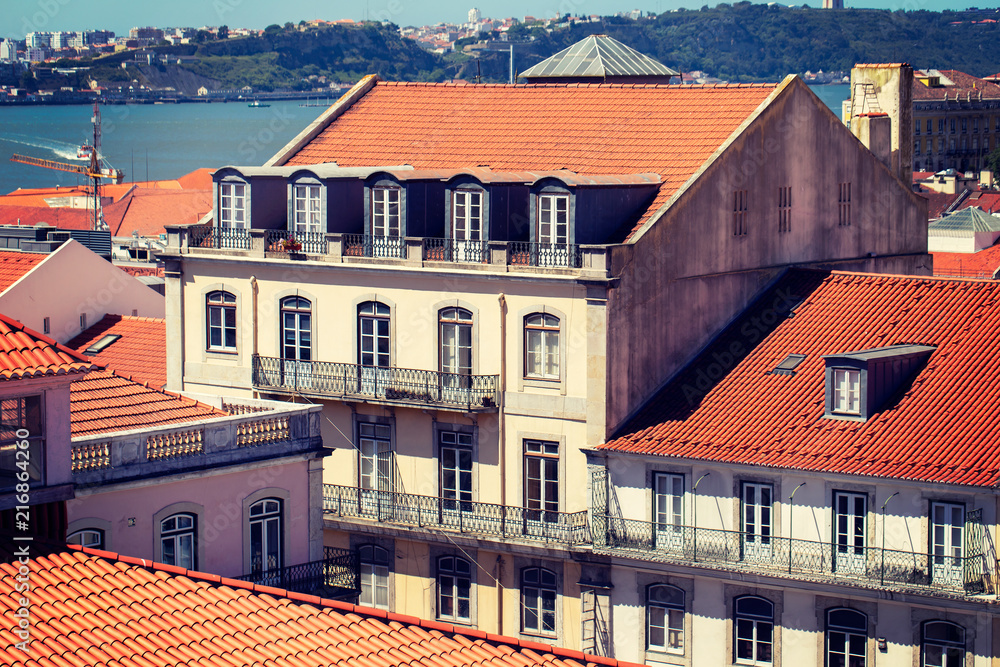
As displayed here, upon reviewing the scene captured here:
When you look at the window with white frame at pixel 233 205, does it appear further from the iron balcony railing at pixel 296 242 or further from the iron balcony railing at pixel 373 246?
the iron balcony railing at pixel 373 246

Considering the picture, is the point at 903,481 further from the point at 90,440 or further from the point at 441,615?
the point at 90,440

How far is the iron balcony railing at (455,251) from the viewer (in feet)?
155

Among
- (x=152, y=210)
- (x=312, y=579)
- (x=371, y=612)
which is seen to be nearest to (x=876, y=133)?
(x=312, y=579)

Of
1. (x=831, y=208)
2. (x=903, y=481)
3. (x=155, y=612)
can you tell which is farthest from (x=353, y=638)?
(x=831, y=208)

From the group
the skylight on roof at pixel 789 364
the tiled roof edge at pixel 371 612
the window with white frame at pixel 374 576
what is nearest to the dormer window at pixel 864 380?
the skylight on roof at pixel 789 364

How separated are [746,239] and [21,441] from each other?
82.2 feet

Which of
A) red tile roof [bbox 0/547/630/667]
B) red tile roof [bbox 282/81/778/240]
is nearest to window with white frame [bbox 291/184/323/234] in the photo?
red tile roof [bbox 282/81/778/240]

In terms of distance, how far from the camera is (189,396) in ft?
128

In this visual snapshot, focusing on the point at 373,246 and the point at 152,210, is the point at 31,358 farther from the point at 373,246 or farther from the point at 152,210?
the point at 152,210

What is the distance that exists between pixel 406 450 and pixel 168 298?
339 inches

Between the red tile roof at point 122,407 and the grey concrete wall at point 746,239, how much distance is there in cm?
1232

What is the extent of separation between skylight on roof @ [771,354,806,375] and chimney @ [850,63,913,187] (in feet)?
48.7

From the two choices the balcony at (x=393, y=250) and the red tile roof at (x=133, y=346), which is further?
the red tile roof at (x=133, y=346)

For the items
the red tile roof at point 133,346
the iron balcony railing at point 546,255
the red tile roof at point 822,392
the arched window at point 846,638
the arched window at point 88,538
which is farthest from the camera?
the red tile roof at point 133,346
